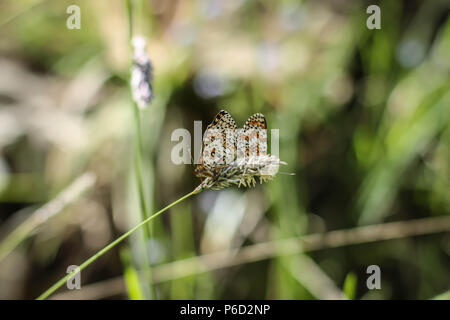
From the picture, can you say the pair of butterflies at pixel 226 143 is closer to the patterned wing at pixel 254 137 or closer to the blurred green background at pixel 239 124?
the patterned wing at pixel 254 137

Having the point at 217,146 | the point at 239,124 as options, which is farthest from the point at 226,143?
the point at 239,124

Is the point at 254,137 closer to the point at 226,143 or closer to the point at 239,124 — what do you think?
the point at 226,143

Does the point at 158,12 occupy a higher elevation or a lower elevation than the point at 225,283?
higher

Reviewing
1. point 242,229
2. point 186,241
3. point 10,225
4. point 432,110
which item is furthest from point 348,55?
point 10,225

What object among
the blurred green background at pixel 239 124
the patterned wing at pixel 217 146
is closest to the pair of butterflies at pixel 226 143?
the patterned wing at pixel 217 146

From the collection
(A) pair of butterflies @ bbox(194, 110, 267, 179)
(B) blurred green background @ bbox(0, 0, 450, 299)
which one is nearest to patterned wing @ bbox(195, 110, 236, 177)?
(A) pair of butterflies @ bbox(194, 110, 267, 179)

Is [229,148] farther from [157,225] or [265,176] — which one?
[157,225]
